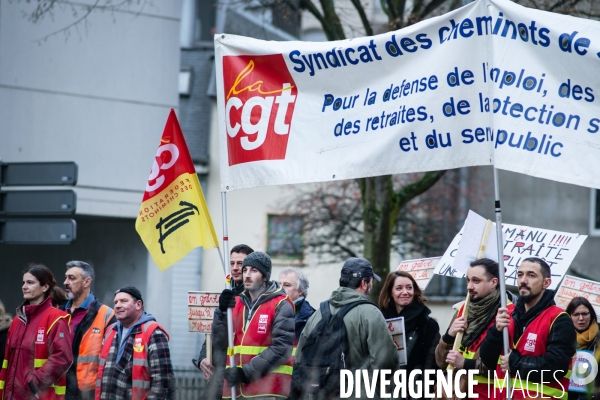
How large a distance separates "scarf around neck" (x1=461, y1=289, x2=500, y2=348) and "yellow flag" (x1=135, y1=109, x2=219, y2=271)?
1982 mm

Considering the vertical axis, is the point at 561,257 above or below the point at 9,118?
below

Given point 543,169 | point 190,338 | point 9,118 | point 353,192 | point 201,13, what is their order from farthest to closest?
point 201,13, point 190,338, point 353,192, point 9,118, point 543,169

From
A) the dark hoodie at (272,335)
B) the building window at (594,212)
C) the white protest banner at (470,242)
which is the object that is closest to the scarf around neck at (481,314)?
the white protest banner at (470,242)

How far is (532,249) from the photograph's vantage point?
27.8ft

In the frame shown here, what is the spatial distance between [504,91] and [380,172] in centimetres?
97

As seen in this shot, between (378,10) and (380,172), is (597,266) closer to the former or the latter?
(378,10)

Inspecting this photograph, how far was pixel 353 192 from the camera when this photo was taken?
21.3m

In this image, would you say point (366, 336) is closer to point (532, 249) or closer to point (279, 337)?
point (279, 337)

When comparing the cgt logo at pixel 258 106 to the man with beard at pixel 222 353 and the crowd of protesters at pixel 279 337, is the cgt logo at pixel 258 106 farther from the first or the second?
the man with beard at pixel 222 353

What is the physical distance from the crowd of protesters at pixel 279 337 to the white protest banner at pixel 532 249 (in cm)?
50

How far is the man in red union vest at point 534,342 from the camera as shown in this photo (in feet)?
21.1

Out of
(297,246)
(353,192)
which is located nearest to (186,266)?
(297,246)

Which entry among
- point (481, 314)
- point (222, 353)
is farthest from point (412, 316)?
point (222, 353)

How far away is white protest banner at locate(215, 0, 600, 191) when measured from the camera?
6.21 m
